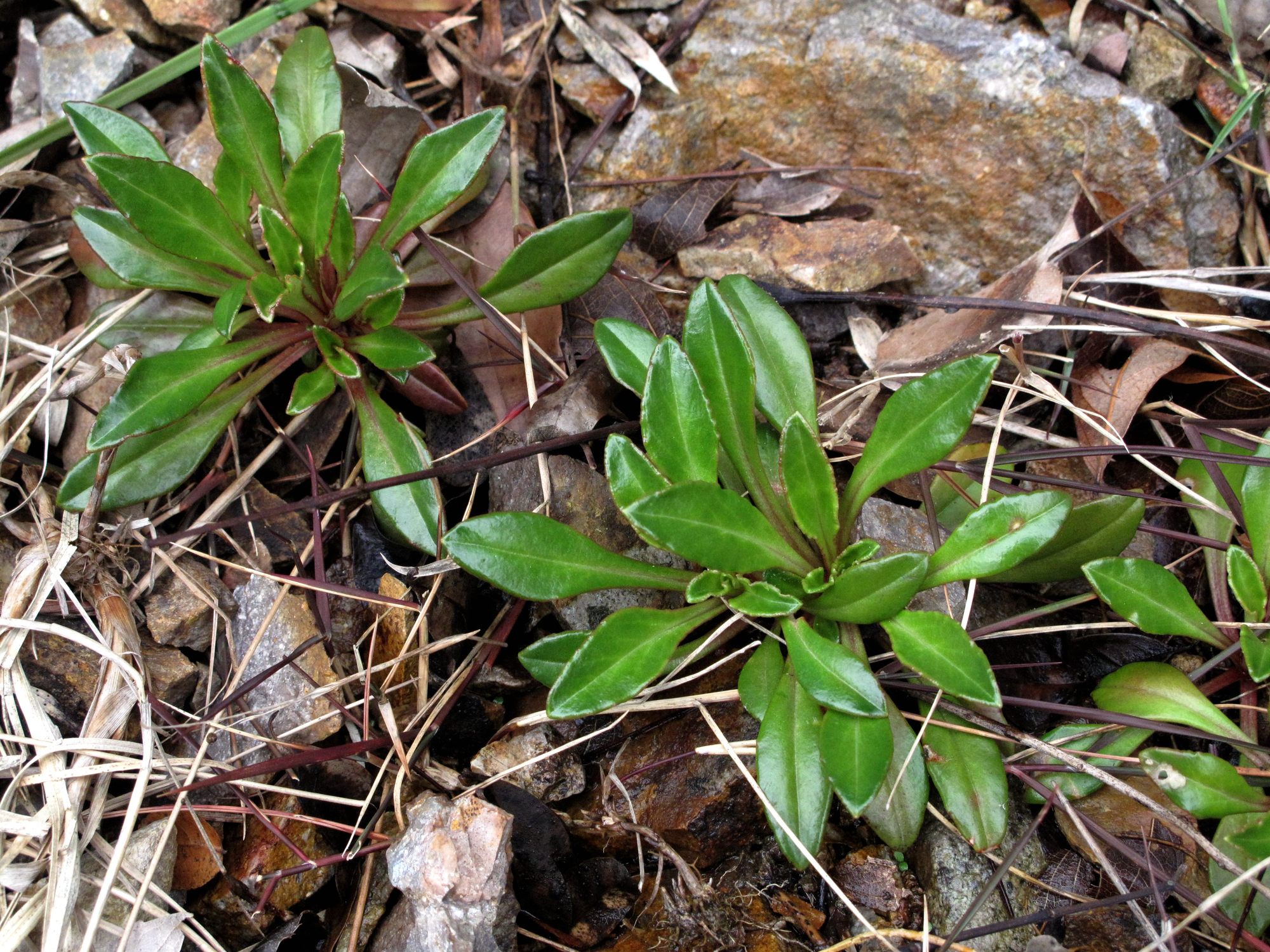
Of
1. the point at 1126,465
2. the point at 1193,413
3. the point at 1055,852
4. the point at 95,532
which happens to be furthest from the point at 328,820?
the point at 1193,413

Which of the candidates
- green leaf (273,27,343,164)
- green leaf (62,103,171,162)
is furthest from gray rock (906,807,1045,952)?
green leaf (62,103,171,162)

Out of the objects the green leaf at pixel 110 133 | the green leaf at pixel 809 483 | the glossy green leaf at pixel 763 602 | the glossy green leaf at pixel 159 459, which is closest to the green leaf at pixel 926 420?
the green leaf at pixel 809 483

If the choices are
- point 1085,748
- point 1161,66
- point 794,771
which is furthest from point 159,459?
point 1161,66

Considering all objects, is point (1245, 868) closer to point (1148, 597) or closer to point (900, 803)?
point (1148, 597)

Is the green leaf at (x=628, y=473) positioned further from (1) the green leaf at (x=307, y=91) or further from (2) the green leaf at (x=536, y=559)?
(1) the green leaf at (x=307, y=91)

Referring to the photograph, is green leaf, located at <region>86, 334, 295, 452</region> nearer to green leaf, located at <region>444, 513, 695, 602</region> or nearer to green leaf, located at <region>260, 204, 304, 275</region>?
green leaf, located at <region>260, 204, 304, 275</region>
